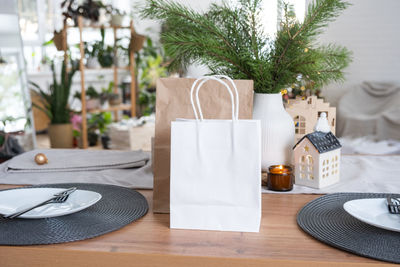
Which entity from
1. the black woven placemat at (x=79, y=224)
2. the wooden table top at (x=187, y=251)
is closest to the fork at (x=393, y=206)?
the wooden table top at (x=187, y=251)

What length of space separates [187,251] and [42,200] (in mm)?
329

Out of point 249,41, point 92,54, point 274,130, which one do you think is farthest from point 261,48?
point 92,54

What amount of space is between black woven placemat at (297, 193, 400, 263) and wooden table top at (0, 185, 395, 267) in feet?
0.04

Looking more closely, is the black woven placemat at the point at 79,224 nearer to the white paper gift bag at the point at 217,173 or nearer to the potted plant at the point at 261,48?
the white paper gift bag at the point at 217,173

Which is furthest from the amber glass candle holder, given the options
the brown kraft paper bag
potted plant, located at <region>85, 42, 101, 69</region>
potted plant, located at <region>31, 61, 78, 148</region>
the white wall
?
potted plant, located at <region>85, 42, 101, 69</region>

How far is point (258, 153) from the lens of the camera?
0.68 metres

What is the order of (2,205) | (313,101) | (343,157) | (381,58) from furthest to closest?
(381,58), (343,157), (313,101), (2,205)

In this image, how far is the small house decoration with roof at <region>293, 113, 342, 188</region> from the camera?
935mm

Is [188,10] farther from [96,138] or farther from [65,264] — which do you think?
[96,138]

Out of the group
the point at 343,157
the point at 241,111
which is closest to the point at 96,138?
the point at 343,157

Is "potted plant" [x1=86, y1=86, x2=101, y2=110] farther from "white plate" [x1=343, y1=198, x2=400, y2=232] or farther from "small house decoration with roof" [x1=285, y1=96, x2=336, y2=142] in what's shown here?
"white plate" [x1=343, y1=198, x2=400, y2=232]

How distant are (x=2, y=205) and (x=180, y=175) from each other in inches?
A: 13.5

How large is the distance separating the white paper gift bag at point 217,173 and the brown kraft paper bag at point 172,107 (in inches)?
4.3

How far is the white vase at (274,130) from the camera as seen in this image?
0.98 metres
